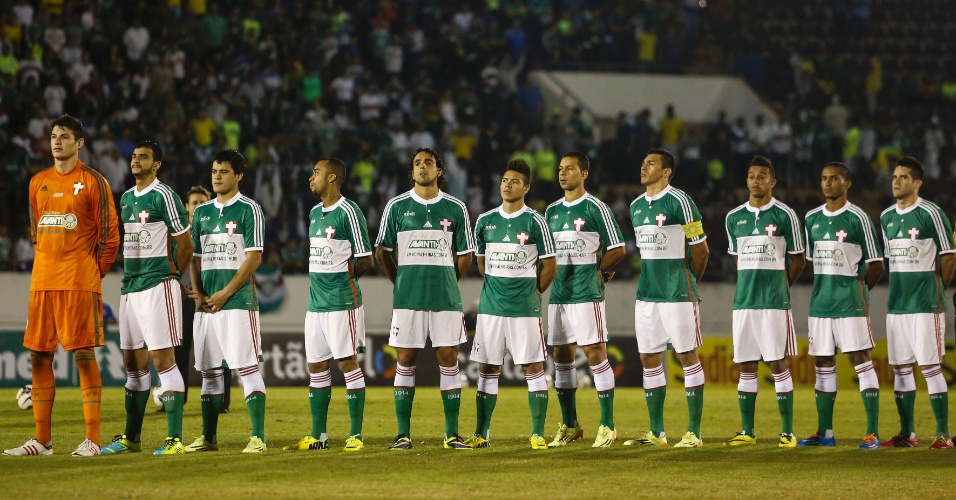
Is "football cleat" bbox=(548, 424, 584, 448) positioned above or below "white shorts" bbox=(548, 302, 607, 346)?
below

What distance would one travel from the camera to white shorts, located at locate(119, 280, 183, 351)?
36.8 ft

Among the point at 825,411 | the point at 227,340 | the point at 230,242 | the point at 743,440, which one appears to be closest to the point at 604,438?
the point at 743,440

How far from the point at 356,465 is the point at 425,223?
8.17 ft

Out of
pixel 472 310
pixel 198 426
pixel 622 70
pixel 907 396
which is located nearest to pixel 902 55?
pixel 622 70

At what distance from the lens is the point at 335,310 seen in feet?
38.5

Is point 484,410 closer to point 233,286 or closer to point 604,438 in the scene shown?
point 604,438

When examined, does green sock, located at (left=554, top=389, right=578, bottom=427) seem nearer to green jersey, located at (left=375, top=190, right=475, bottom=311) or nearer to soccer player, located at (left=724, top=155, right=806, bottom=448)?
soccer player, located at (left=724, top=155, right=806, bottom=448)

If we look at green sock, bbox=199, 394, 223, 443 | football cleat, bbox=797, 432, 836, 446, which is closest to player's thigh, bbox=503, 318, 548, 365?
green sock, bbox=199, 394, 223, 443

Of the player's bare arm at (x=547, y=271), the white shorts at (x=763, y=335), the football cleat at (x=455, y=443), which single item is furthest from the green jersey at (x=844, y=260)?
the football cleat at (x=455, y=443)

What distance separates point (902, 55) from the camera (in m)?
37.5

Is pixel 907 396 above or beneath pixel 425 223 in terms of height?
beneath

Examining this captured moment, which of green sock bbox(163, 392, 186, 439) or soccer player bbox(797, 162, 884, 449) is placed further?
soccer player bbox(797, 162, 884, 449)

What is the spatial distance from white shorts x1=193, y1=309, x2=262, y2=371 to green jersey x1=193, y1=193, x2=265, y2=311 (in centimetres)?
12

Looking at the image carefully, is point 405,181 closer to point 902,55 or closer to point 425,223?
point 425,223
